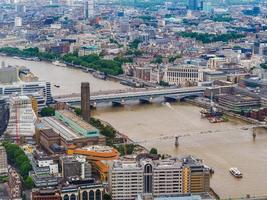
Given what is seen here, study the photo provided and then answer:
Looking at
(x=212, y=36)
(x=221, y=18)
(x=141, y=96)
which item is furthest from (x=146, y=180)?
(x=221, y=18)

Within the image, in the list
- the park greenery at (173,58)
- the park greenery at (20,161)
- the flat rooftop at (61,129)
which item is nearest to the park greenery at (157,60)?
the park greenery at (173,58)

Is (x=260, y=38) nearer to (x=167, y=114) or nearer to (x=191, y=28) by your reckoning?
(x=191, y=28)

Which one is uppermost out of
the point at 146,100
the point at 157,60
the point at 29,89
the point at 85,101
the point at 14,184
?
the point at 85,101

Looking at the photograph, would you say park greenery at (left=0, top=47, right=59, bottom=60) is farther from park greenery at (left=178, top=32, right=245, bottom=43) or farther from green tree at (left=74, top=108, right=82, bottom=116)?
green tree at (left=74, top=108, right=82, bottom=116)

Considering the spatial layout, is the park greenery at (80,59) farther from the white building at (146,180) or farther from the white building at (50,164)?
the white building at (146,180)

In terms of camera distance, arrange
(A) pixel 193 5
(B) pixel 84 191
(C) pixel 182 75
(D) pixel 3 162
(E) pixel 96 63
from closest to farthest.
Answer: (B) pixel 84 191
(D) pixel 3 162
(C) pixel 182 75
(E) pixel 96 63
(A) pixel 193 5

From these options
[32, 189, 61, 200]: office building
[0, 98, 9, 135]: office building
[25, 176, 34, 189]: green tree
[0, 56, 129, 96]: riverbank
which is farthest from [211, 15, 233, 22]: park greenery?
[32, 189, 61, 200]: office building

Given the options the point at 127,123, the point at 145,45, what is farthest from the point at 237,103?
the point at 145,45

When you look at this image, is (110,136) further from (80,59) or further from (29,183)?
(80,59)
